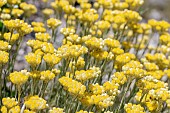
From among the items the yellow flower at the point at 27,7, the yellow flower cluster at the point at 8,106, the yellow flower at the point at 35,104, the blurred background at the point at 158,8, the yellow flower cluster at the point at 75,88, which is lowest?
the blurred background at the point at 158,8

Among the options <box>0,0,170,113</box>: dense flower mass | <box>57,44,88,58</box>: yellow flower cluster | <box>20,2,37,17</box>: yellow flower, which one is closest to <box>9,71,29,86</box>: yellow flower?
<box>0,0,170,113</box>: dense flower mass

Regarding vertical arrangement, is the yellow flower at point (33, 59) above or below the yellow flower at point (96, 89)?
above

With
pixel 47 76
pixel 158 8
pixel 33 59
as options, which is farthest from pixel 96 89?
pixel 158 8

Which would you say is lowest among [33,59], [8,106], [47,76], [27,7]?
[8,106]

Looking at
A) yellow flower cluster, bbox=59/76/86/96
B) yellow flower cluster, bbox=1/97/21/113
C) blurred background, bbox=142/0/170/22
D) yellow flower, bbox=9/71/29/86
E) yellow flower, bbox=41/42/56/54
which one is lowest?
blurred background, bbox=142/0/170/22

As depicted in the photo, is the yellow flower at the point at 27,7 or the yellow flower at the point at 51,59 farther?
the yellow flower at the point at 27,7

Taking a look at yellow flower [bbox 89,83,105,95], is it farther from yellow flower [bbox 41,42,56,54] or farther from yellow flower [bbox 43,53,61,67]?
yellow flower [bbox 41,42,56,54]

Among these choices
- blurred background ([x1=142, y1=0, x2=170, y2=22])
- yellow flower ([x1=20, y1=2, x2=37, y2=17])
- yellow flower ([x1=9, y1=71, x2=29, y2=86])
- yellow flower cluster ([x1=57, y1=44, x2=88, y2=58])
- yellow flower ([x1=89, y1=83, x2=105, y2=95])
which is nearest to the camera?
yellow flower ([x1=9, y1=71, x2=29, y2=86])

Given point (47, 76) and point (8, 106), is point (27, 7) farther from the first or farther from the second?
point (8, 106)

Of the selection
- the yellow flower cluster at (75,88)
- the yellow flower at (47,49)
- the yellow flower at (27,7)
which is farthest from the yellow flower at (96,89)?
the yellow flower at (27,7)

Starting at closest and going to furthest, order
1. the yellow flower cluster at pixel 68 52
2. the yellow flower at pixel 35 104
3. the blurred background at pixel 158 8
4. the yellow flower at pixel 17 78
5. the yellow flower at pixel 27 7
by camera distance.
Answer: the yellow flower at pixel 35 104 < the yellow flower at pixel 17 78 < the yellow flower cluster at pixel 68 52 < the yellow flower at pixel 27 7 < the blurred background at pixel 158 8

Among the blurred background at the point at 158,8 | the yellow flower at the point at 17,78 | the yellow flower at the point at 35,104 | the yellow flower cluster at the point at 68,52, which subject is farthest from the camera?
the blurred background at the point at 158,8

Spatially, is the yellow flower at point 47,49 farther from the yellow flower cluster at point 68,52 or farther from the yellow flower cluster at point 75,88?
the yellow flower cluster at point 75,88
